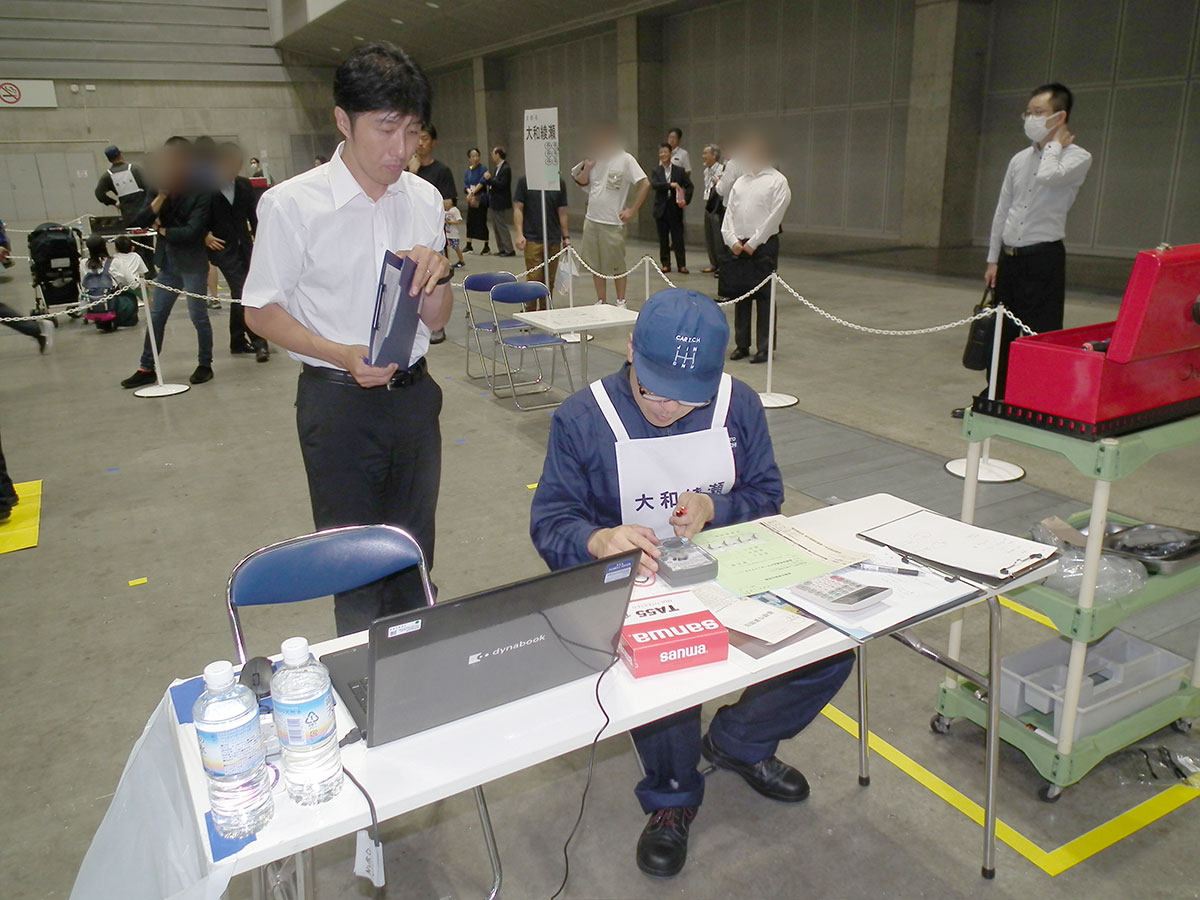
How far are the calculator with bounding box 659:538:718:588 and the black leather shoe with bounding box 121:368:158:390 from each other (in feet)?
20.9

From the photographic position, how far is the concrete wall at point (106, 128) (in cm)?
1875

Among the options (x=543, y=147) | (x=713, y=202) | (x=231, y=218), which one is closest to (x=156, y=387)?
(x=231, y=218)

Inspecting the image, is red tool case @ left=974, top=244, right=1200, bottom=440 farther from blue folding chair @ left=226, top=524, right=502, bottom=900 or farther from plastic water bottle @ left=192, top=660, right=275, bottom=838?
plastic water bottle @ left=192, top=660, right=275, bottom=838

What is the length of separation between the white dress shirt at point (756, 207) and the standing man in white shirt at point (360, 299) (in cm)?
422

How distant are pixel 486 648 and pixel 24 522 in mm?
4113

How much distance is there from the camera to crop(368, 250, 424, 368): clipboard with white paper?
2100 millimetres

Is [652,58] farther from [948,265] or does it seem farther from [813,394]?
[813,394]

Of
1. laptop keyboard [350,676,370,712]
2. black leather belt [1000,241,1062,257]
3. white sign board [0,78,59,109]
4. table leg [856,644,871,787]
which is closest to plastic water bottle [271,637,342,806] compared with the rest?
laptop keyboard [350,676,370,712]

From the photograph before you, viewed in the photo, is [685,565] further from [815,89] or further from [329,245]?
[815,89]

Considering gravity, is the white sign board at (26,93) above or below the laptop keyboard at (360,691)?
above

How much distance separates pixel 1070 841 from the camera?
7.23 feet

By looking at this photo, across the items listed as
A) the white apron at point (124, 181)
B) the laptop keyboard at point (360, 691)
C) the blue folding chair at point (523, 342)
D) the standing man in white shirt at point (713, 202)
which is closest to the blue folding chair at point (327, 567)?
the laptop keyboard at point (360, 691)

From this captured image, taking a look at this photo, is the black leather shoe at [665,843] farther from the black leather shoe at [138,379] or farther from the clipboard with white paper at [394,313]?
the black leather shoe at [138,379]

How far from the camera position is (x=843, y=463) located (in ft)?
15.4
